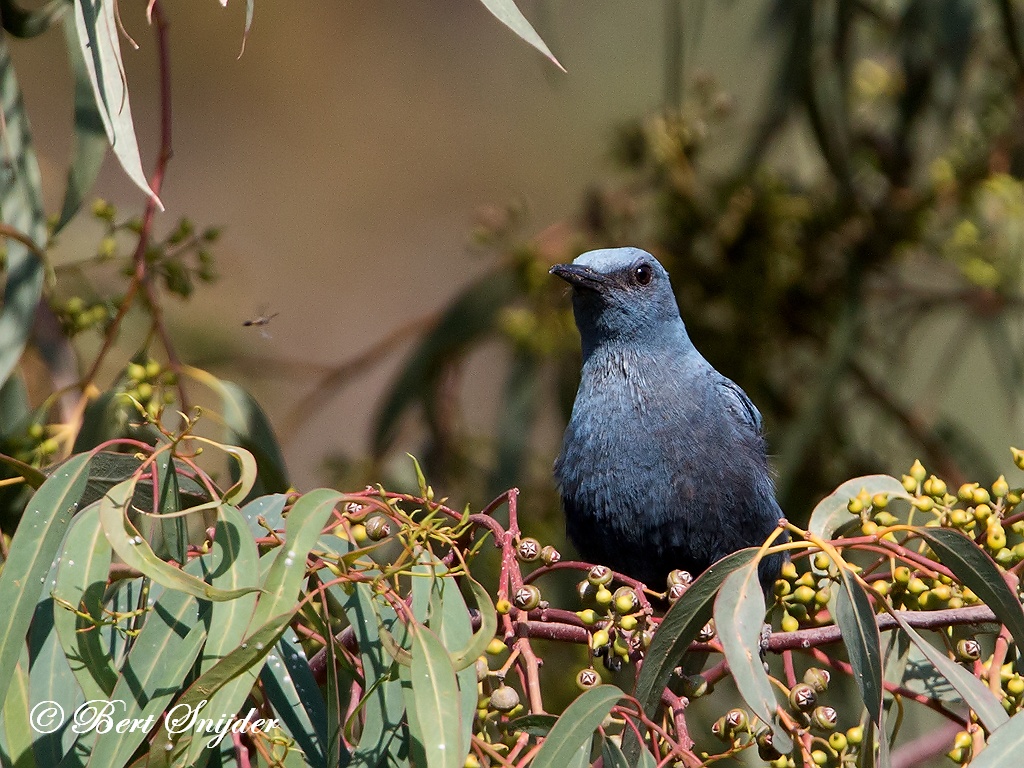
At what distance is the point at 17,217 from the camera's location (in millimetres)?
2625

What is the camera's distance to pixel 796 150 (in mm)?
5152

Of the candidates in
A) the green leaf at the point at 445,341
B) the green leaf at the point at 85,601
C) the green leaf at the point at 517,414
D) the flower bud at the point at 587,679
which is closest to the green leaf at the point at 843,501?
the flower bud at the point at 587,679

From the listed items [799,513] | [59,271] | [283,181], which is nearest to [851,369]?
[799,513]

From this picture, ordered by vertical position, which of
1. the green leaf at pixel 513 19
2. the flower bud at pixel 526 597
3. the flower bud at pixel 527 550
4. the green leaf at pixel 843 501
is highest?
the green leaf at pixel 513 19

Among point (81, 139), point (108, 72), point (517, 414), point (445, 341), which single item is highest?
point (108, 72)

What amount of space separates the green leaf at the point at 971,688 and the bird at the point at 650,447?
2.97 ft

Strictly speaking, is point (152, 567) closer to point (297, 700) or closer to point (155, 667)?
point (155, 667)

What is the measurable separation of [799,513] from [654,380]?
58.7 inches

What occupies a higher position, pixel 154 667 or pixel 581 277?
pixel 581 277

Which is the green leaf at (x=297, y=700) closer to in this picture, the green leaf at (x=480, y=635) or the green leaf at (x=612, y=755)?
→ the green leaf at (x=480, y=635)

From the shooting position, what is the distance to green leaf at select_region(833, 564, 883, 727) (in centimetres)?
175

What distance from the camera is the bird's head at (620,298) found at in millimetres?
3164

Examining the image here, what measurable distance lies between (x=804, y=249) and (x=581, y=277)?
1542 millimetres

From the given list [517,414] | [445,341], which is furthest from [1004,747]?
[445,341]
